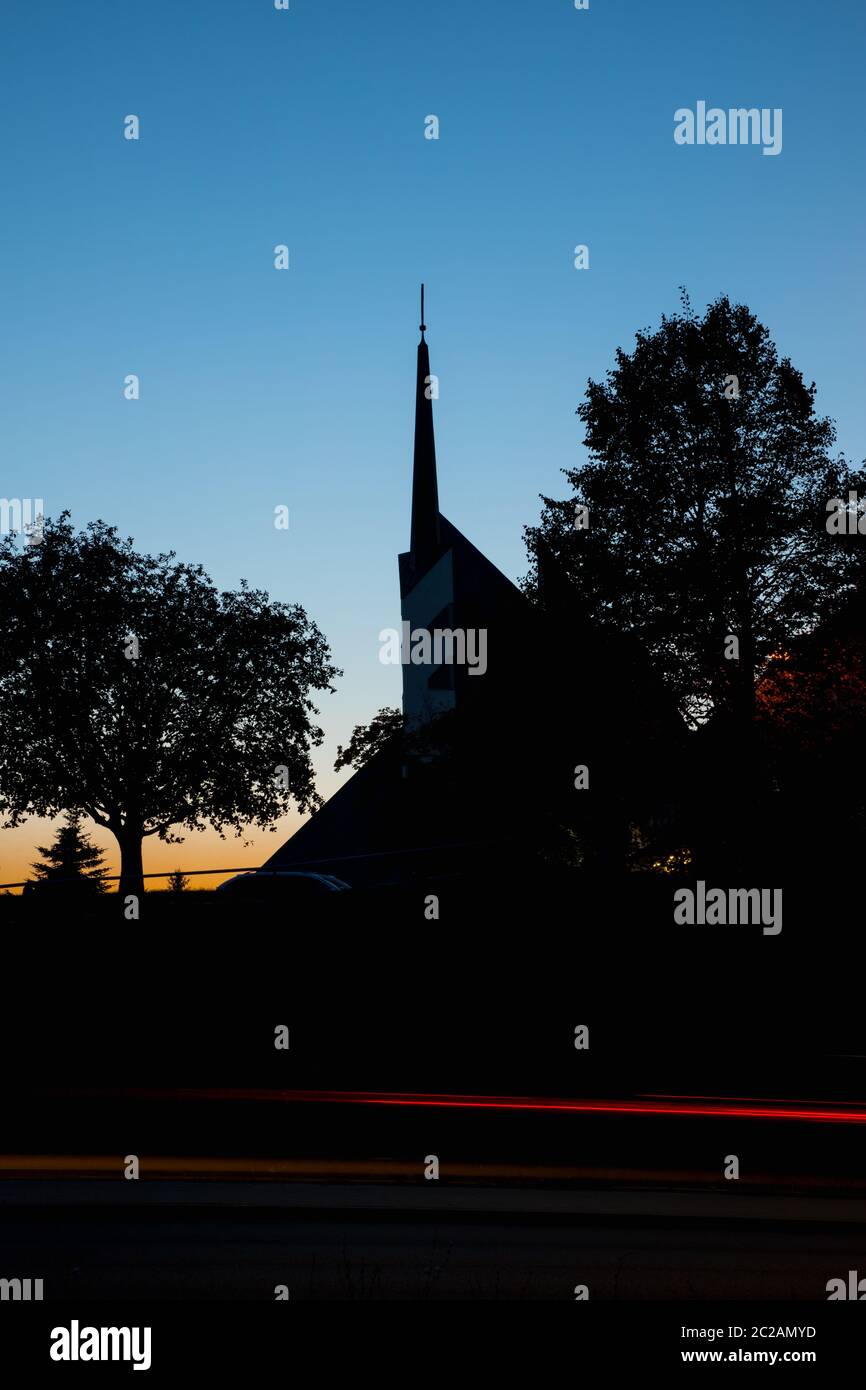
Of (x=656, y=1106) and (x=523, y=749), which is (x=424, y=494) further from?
(x=656, y=1106)

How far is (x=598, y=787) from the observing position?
3744 centimetres

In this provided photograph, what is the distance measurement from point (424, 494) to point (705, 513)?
42.1 m

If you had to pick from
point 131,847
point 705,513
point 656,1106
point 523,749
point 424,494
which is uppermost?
point 424,494

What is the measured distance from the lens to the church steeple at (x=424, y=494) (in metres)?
75.1

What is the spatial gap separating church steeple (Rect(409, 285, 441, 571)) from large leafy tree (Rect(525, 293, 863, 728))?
37528 mm

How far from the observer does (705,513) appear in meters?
35.5

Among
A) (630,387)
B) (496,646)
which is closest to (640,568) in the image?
(630,387)

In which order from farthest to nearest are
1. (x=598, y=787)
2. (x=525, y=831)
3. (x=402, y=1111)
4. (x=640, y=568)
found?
(x=525, y=831)
(x=598, y=787)
(x=640, y=568)
(x=402, y=1111)

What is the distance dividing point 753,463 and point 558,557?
6288 millimetres

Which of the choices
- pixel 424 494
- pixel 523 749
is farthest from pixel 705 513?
pixel 424 494

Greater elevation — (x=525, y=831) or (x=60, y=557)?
(x=60, y=557)

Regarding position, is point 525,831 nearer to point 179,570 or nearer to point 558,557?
point 558,557

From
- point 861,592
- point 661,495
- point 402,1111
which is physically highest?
point 661,495

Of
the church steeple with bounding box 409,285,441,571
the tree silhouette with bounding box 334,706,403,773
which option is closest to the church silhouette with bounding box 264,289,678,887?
the tree silhouette with bounding box 334,706,403,773
